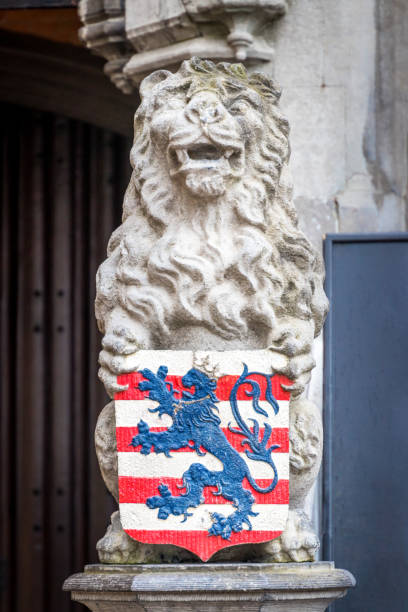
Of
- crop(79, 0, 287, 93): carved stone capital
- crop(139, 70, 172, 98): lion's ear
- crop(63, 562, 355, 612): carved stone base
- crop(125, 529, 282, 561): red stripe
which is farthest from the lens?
crop(79, 0, 287, 93): carved stone capital

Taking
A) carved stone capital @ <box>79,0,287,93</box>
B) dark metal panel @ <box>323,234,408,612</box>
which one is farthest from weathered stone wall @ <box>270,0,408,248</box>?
dark metal panel @ <box>323,234,408,612</box>

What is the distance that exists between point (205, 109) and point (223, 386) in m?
0.84

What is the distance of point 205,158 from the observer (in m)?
4.24

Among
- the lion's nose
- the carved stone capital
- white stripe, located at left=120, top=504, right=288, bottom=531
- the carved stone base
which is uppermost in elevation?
the carved stone capital

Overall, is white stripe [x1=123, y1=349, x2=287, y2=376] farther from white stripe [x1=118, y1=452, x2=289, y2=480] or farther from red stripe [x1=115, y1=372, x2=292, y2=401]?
white stripe [x1=118, y1=452, x2=289, y2=480]

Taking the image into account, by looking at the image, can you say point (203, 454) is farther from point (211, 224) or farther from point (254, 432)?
point (211, 224)

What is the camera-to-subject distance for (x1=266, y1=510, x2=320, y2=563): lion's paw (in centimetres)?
413

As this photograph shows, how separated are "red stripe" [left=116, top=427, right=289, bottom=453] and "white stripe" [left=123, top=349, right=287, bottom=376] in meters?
0.18

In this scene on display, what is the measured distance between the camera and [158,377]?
13.5 ft

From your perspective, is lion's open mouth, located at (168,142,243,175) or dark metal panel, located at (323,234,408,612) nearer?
lion's open mouth, located at (168,142,243,175)

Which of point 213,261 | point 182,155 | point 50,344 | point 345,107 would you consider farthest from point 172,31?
point 50,344

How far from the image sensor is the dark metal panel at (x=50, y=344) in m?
6.82

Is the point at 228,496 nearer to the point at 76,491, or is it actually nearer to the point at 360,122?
the point at 360,122

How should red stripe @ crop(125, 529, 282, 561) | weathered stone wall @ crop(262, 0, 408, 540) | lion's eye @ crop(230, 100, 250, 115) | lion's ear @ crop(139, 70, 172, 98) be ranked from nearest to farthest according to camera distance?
red stripe @ crop(125, 529, 282, 561) → lion's eye @ crop(230, 100, 250, 115) → lion's ear @ crop(139, 70, 172, 98) → weathered stone wall @ crop(262, 0, 408, 540)
